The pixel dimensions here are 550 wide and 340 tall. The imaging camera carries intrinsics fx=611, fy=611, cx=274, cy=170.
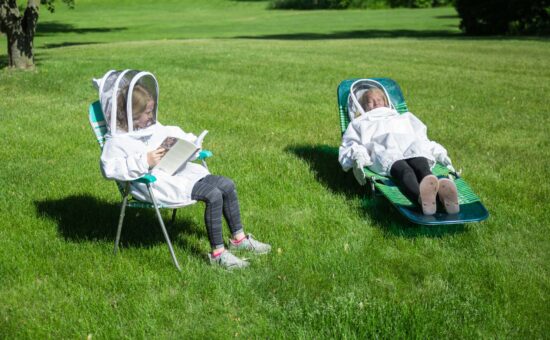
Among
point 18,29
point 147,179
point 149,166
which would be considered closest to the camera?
point 147,179

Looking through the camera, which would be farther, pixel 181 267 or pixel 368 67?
pixel 368 67

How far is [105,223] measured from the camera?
19.0 ft

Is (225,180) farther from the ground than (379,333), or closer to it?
farther from the ground

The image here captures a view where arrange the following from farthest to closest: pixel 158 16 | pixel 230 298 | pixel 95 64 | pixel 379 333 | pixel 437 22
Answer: pixel 158 16
pixel 437 22
pixel 95 64
pixel 230 298
pixel 379 333

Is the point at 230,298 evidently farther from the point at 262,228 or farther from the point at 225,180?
the point at 262,228

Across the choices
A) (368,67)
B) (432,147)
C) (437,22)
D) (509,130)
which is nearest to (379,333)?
(432,147)

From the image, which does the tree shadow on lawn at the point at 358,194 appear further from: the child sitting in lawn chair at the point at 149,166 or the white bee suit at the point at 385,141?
the child sitting in lawn chair at the point at 149,166

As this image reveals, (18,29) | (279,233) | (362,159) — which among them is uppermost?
(18,29)

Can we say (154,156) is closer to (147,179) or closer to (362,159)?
(147,179)

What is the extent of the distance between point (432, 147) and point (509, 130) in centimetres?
390

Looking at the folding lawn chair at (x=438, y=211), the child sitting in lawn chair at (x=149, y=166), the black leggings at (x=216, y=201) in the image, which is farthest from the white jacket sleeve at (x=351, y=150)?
the black leggings at (x=216, y=201)

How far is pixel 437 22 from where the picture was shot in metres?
40.3

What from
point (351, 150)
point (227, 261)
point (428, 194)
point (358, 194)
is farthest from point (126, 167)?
point (358, 194)

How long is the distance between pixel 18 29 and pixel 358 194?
1101 cm
